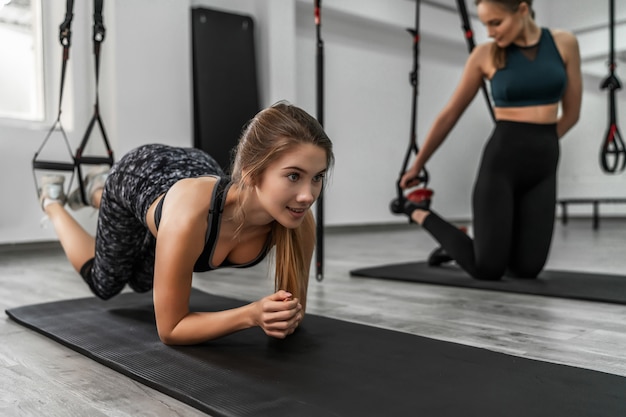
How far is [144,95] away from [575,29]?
6.35 metres

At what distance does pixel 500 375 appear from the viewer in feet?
4.42

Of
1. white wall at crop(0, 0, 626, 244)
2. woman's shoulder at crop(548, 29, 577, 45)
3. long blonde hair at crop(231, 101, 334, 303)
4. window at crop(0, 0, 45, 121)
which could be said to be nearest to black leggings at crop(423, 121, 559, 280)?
woman's shoulder at crop(548, 29, 577, 45)

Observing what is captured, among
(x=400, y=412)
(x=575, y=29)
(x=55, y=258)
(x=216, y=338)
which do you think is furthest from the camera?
(x=575, y=29)

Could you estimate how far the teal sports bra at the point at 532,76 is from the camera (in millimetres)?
2672

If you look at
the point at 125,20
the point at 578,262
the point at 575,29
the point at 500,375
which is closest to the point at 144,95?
the point at 125,20

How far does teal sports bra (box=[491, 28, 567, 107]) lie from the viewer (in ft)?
8.77

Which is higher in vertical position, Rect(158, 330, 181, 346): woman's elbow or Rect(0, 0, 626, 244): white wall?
Rect(0, 0, 626, 244): white wall

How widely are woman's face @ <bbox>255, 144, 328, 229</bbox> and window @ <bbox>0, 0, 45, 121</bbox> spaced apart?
156 inches

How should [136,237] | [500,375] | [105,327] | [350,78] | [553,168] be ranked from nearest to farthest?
1. [500,375]
2. [105,327]
3. [136,237]
4. [553,168]
5. [350,78]

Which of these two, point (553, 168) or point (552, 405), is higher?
point (553, 168)

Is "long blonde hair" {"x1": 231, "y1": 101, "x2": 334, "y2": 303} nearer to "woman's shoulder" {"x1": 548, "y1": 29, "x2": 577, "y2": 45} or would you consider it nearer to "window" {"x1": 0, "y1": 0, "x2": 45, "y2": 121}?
"woman's shoulder" {"x1": 548, "y1": 29, "x2": 577, "y2": 45}

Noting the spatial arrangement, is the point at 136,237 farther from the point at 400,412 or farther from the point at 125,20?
the point at 125,20

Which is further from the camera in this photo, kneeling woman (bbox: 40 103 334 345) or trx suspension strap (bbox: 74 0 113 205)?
trx suspension strap (bbox: 74 0 113 205)

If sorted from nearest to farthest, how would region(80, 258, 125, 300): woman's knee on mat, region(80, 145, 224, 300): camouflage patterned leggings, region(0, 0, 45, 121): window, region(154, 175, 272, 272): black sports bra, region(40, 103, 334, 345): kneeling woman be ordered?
region(40, 103, 334, 345): kneeling woman → region(154, 175, 272, 272): black sports bra → region(80, 145, 224, 300): camouflage patterned leggings → region(80, 258, 125, 300): woman's knee on mat → region(0, 0, 45, 121): window
